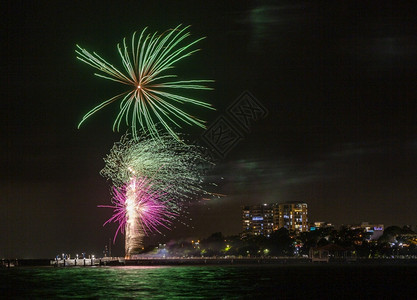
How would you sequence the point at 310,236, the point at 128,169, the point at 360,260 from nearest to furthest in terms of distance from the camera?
the point at 128,169 → the point at 360,260 → the point at 310,236

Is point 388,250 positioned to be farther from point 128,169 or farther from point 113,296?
point 113,296

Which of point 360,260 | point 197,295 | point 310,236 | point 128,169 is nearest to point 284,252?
point 310,236

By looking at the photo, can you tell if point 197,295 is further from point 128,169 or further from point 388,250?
point 388,250

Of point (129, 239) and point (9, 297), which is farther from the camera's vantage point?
point (129, 239)

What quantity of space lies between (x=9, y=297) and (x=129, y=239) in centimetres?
3766

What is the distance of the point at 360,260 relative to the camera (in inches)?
6176

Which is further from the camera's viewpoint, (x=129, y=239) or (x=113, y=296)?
(x=129, y=239)

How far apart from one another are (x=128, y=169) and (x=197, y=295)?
2799cm

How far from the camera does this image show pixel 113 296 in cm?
5041

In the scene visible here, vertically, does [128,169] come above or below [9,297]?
above

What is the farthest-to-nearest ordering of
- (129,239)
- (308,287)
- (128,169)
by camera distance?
1. (129,239)
2. (128,169)
3. (308,287)

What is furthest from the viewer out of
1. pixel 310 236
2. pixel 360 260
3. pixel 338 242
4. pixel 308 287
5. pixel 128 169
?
pixel 310 236

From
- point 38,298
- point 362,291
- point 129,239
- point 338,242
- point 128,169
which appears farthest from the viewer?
point 338,242

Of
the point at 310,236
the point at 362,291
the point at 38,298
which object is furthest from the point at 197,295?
the point at 310,236
